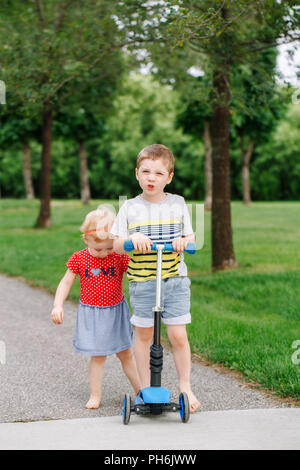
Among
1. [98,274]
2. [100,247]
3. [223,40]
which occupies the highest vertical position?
[223,40]

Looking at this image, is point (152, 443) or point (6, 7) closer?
point (152, 443)

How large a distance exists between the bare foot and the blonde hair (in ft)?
3.46

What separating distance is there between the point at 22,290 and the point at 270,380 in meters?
5.14

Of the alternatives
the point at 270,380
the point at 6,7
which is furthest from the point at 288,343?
the point at 6,7

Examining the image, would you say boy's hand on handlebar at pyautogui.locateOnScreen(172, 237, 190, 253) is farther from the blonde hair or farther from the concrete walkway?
the concrete walkway

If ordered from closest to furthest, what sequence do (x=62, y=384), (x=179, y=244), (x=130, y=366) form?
(x=179, y=244)
(x=130, y=366)
(x=62, y=384)

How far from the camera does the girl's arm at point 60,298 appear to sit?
3670 mm

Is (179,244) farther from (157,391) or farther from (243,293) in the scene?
(243,293)

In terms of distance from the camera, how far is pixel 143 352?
3803 millimetres

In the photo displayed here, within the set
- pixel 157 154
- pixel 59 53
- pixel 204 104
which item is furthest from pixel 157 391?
pixel 59 53

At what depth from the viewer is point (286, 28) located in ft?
24.1

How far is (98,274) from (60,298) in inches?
11.6
